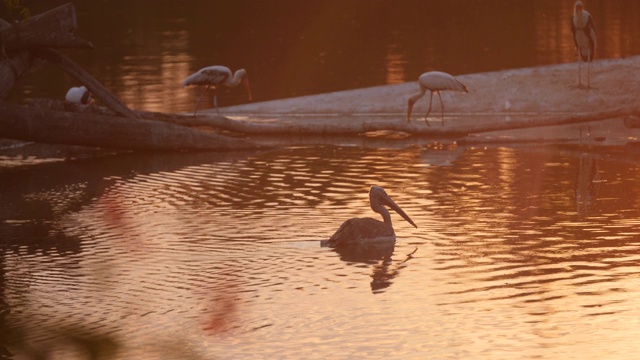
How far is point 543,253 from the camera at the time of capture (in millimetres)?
11047

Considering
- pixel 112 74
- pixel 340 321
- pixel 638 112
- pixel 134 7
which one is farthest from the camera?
pixel 134 7

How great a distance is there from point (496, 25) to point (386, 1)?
14415 mm

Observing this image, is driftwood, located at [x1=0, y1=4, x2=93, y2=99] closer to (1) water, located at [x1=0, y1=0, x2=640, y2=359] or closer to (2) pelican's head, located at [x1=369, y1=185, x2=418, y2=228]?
(1) water, located at [x1=0, y1=0, x2=640, y2=359]

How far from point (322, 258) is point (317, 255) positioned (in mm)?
132

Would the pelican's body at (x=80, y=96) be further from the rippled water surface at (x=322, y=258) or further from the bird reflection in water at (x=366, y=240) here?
the bird reflection in water at (x=366, y=240)

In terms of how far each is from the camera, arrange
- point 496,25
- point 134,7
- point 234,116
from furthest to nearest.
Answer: point 134,7 → point 496,25 → point 234,116

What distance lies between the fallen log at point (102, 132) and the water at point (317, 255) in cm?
26

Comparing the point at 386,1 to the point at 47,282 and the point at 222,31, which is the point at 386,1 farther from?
the point at 47,282

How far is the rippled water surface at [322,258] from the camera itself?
843 centimetres

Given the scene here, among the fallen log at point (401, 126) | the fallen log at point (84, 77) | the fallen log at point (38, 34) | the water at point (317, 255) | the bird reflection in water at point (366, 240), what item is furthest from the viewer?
the fallen log at point (401, 126)

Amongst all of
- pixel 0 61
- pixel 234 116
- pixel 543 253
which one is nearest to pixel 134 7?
pixel 234 116

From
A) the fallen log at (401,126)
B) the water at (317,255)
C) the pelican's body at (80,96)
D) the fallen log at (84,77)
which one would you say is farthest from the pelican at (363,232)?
the pelican's body at (80,96)

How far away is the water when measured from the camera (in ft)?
27.6

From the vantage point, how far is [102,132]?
17328 mm
